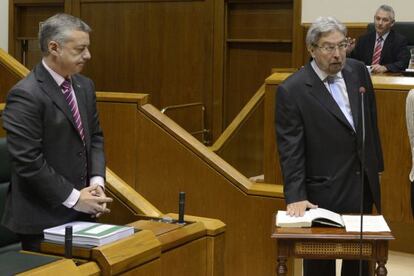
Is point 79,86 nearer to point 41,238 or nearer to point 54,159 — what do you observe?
point 54,159

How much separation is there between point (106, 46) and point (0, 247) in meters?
6.70

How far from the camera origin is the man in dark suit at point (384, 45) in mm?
6902

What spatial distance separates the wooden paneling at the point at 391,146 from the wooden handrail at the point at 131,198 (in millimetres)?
1203

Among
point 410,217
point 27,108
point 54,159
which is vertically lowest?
point 410,217

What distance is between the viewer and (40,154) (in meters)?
2.79

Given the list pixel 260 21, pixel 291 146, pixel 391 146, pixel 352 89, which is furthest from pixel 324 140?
pixel 260 21

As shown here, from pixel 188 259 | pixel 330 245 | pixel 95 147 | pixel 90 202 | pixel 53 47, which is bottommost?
pixel 188 259

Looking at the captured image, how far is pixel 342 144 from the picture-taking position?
10.4 ft

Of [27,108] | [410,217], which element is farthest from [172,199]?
[27,108]

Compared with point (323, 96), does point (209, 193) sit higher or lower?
lower

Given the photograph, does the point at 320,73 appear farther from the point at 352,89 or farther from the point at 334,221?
the point at 334,221

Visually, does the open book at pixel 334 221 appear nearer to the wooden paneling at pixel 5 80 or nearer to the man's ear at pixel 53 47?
A: the man's ear at pixel 53 47

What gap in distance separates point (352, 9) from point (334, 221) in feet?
17.9

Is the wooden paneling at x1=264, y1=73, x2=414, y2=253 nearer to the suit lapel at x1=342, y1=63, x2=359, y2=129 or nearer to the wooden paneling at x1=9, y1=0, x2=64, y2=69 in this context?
the suit lapel at x1=342, y1=63, x2=359, y2=129
